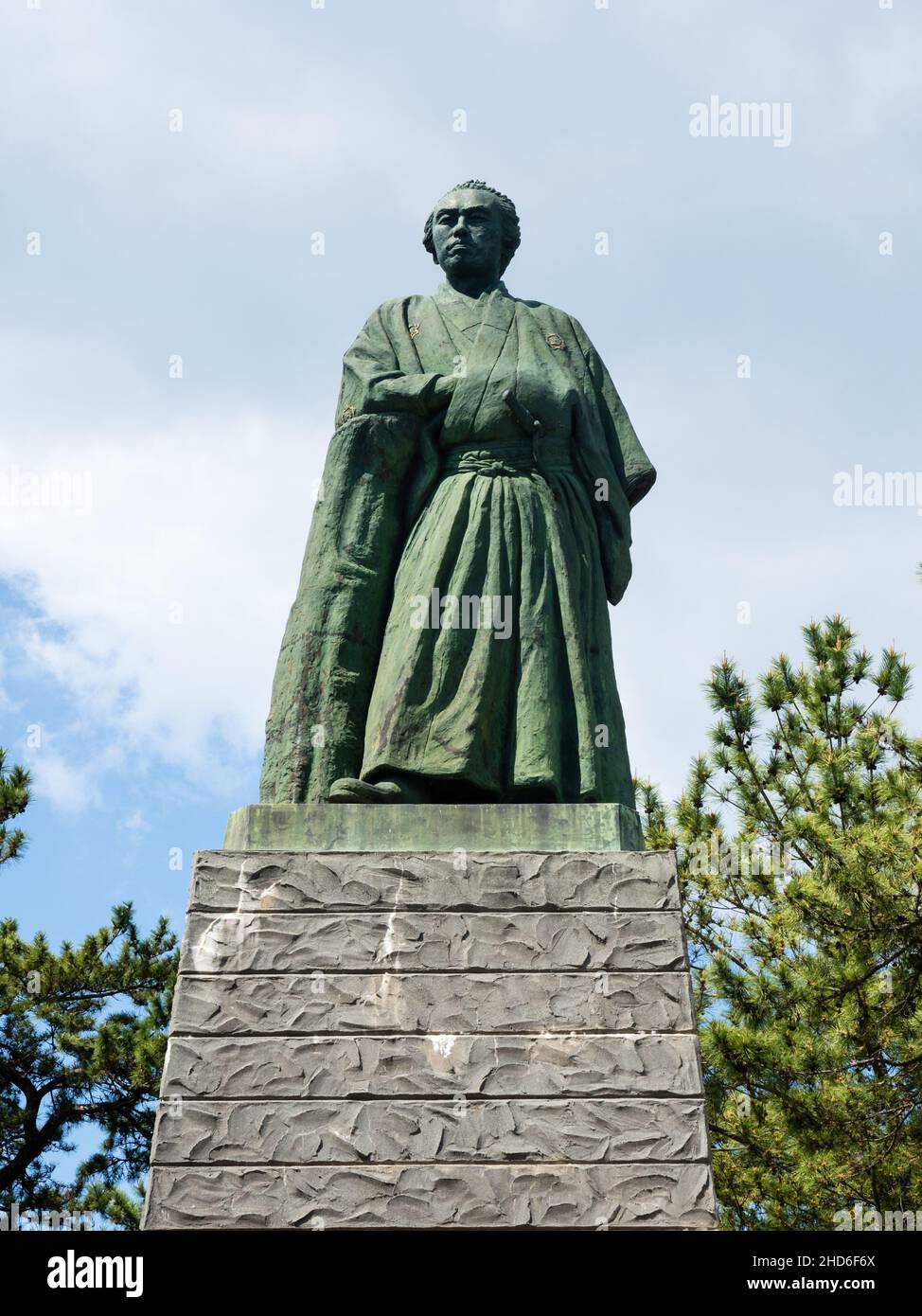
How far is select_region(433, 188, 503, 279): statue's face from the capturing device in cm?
789

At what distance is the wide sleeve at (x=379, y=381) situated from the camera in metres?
7.34

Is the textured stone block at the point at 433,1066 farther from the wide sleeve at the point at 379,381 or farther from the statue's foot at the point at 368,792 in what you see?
the wide sleeve at the point at 379,381

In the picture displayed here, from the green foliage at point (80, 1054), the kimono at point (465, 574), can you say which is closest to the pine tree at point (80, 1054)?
the green foliage at point (80, 1054)

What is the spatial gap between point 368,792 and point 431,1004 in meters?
0.91

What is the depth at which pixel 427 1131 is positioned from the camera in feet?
18.8

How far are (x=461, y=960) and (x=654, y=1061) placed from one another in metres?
0.75

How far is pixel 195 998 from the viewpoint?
19.9 ft

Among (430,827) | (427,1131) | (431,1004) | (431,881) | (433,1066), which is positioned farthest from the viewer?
(430,827)

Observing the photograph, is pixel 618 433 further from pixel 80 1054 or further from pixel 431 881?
pixel 80 1054

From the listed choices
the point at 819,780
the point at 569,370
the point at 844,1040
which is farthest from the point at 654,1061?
the point at 819,780
